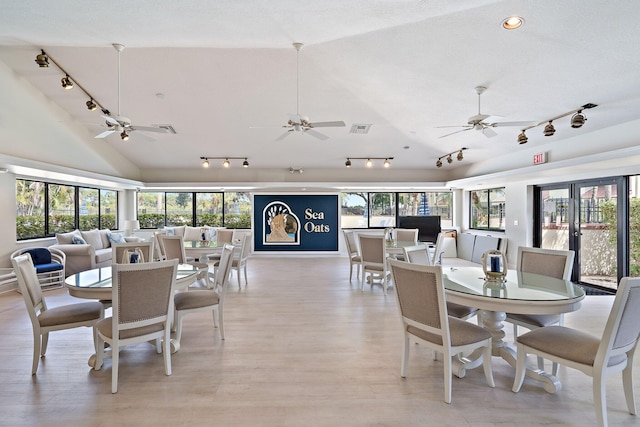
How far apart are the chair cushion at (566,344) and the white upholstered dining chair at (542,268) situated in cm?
31

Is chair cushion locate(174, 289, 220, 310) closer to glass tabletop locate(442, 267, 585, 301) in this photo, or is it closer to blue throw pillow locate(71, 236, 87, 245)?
glass tabletop locate(442, 267, 585, 301)

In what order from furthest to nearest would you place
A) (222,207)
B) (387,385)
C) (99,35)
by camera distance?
(222,207), (99,35), (387,385)

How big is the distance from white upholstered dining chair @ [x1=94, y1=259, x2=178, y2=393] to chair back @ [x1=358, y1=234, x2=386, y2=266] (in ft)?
12.1

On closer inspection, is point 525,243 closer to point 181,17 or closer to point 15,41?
point 181,17

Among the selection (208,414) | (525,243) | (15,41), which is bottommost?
(208,414)

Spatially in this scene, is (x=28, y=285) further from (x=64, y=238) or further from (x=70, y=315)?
(x=64, y=238)

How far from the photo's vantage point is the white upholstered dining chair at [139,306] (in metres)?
2.51

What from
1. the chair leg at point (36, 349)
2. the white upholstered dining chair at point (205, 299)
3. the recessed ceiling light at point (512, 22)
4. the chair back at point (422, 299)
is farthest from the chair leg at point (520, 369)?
the chair leg at point (36, 349)

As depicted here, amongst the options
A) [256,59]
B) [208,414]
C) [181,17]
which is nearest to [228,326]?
[208,414]

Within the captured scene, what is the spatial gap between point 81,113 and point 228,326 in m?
5.99

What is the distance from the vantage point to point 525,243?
7.34 metres

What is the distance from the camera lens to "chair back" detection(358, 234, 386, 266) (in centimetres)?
566

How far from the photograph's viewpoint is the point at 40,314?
2.94m

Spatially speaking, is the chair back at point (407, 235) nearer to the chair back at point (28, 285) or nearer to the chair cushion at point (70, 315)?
the chair cushion at point (70, 315)
